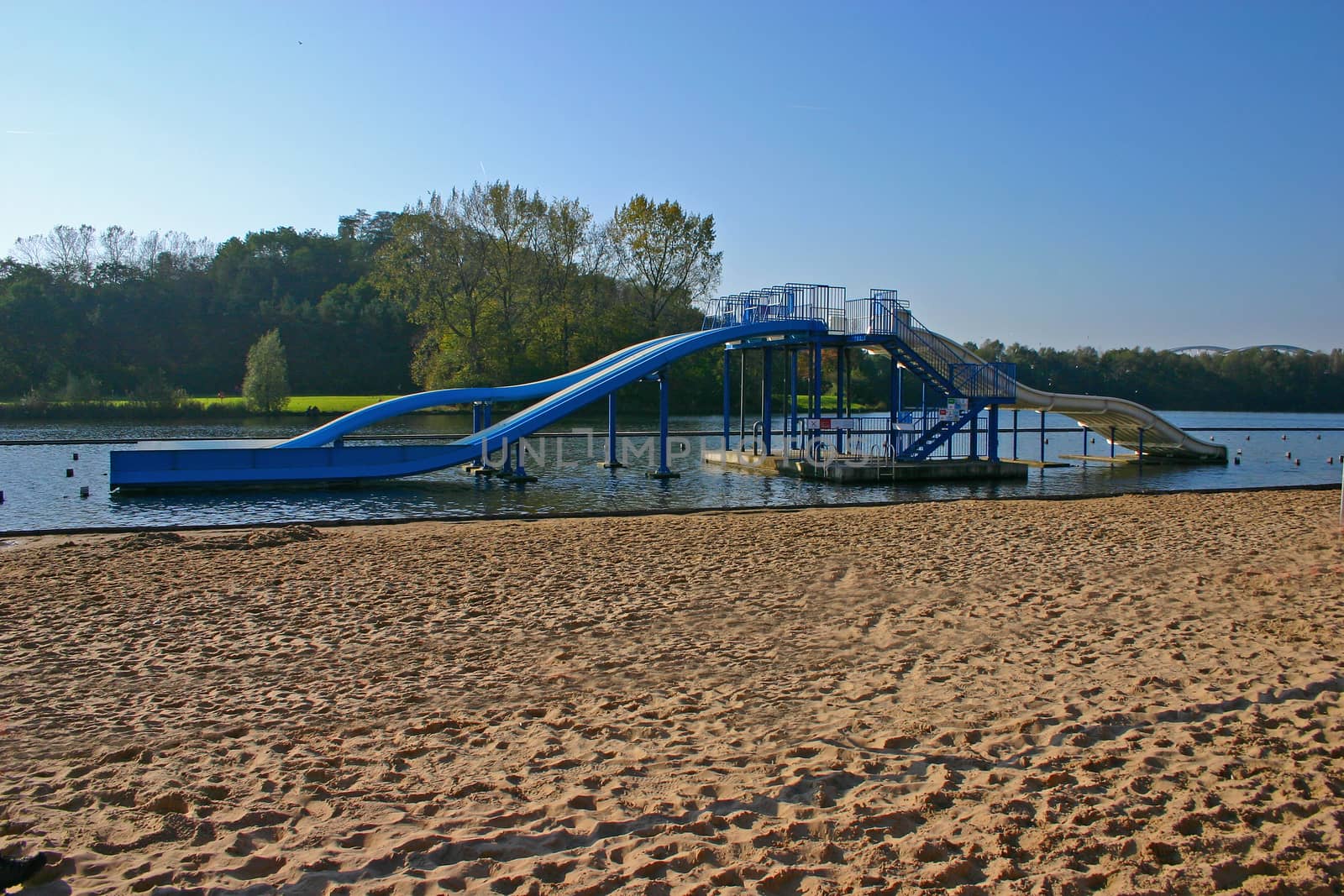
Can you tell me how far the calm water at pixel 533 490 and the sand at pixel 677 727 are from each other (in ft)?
23.9

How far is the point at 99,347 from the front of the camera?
66.6 meters

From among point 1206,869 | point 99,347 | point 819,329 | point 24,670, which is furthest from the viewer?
point 99,347

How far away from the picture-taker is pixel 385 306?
75.7 metres

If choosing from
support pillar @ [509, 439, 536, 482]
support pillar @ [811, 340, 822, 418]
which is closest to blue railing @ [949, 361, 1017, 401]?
support pillar @ [811, 340, 822, 418]

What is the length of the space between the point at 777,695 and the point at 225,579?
6.59 m

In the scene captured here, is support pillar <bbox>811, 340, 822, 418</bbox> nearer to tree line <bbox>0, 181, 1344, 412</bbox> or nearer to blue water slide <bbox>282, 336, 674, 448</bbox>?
blue water slide <bbox>282, 336, 674, 448</bbox>

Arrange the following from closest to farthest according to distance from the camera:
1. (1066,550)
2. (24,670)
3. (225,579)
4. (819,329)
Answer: (24,670)
(225,579)
(1066,550)
(819,329)

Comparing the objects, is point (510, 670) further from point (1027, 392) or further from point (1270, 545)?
point (1027, 392)

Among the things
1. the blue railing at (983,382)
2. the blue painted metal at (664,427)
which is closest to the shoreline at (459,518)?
the blue painted metal at (664,427)

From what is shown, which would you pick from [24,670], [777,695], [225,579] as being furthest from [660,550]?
[24,670]

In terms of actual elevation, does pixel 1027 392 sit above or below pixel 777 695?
above

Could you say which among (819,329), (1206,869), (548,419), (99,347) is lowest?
(1206,869)

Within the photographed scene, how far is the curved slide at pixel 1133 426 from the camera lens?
2995cm

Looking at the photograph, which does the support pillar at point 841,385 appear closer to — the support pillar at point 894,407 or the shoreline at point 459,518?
the support pillar at point 894,407
